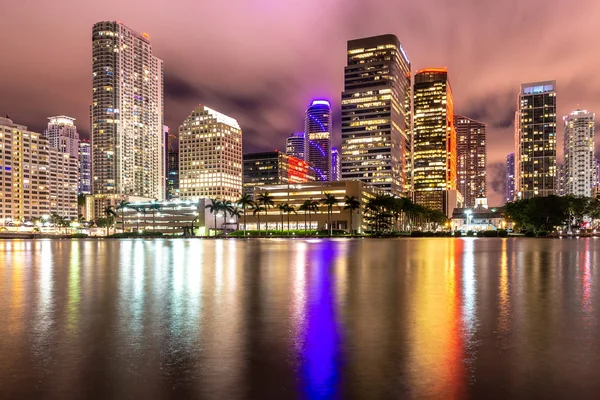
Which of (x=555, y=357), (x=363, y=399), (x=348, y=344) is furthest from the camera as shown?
(x=348, y=344)

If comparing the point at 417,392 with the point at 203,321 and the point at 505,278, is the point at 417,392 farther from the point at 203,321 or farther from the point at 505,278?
the point at 505,278

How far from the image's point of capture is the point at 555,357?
37.8 feet

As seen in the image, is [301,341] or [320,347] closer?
[320,347]

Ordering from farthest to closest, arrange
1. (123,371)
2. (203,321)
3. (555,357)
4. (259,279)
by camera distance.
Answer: (259,279) → (203,321) → (555,357) → (123,371)

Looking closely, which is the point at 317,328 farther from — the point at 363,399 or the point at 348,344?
the point at 363,399

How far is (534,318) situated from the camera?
16.5 m

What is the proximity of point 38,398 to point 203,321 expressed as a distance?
7.28 metres

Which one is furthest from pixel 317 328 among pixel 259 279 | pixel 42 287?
pixel 42 287

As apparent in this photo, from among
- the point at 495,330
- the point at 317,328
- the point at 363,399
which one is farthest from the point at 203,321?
the point at 495,330

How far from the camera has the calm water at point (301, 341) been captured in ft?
31.2

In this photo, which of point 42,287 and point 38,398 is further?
point 42,287

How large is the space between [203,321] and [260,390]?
721 cm

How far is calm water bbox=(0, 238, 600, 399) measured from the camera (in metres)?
9.52

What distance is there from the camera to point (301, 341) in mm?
13211
